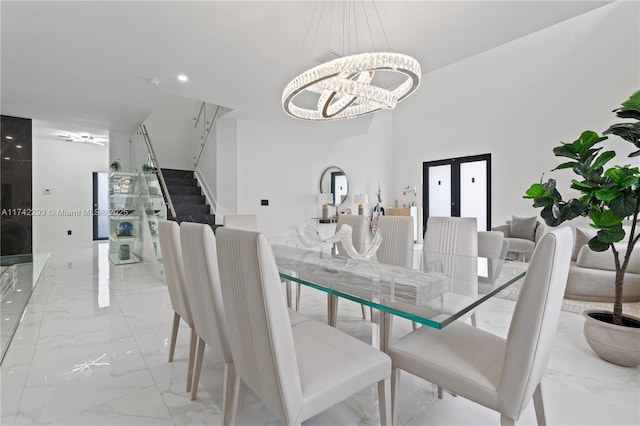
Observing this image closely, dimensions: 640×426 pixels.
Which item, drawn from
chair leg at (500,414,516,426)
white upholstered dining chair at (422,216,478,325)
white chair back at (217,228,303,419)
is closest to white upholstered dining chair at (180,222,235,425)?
white chair back at (217,228,303,419)

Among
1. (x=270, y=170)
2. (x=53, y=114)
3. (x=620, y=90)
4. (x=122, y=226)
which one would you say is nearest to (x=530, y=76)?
(x=620, y=90)

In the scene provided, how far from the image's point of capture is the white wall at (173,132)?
23.2ft

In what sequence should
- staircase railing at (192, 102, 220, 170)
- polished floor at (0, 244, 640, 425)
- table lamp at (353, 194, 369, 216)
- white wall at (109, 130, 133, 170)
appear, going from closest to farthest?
polished floor at (0, 244, 640, 425), staircase railing at (192, 102, 220, 170), white wall at (109, 130, 133, 170), table lamp at (353, 194, 369, 216)

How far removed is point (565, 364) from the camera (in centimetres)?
203

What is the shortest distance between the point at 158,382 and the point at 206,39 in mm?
2779

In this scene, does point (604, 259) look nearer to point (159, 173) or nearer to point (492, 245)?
point (492, 245)

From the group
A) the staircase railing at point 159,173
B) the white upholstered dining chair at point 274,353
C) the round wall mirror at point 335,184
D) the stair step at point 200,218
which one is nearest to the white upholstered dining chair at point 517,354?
the white upholstered dining chair at point 274,353

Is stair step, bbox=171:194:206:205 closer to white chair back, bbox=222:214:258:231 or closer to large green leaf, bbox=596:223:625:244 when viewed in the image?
white chair back, bbox=222:214:258:231

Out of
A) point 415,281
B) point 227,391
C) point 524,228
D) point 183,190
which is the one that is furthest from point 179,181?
point 524,228

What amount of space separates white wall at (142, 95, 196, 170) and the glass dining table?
19.8ft

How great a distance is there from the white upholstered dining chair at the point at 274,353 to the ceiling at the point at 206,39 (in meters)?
2.16

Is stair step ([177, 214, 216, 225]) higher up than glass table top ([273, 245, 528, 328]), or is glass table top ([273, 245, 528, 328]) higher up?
stair step ([177, 214, 216, 225])

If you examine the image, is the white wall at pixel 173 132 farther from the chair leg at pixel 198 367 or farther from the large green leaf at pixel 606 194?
the large green leaf at pixel 606 194

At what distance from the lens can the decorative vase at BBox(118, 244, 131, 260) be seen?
18.1ft
